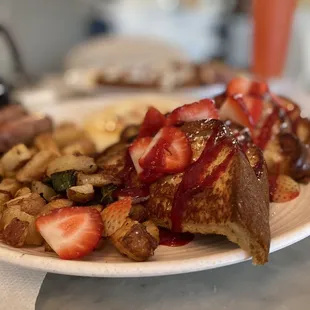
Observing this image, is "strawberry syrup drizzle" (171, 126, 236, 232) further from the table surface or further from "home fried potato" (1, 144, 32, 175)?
"home fried potato" (1, 144, 32, 175)

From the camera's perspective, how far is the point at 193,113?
1.23m

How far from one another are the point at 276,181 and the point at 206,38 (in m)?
4.62

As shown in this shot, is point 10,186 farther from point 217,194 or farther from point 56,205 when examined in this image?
point 217,194

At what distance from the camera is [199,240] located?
106 cm

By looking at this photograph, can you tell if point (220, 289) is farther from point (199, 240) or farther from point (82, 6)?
point (82, 6)

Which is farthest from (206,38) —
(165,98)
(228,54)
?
(165,98)

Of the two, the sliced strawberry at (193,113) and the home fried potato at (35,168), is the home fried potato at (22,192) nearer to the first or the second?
the home fried potato at (35,168)

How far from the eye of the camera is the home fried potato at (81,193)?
112cm

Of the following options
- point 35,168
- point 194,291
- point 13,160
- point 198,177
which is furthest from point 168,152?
point 13,160

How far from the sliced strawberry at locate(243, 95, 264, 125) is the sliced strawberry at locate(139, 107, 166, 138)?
0.95ft

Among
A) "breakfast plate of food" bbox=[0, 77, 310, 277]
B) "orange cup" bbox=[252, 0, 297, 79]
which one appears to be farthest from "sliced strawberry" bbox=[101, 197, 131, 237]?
"orange cup" bbox=[252, 0, 297, 79]

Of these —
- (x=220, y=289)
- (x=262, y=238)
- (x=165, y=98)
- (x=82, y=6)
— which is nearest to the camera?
(x=262, y=238)

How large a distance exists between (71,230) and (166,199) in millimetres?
222

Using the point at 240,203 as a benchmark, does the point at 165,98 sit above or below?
below
